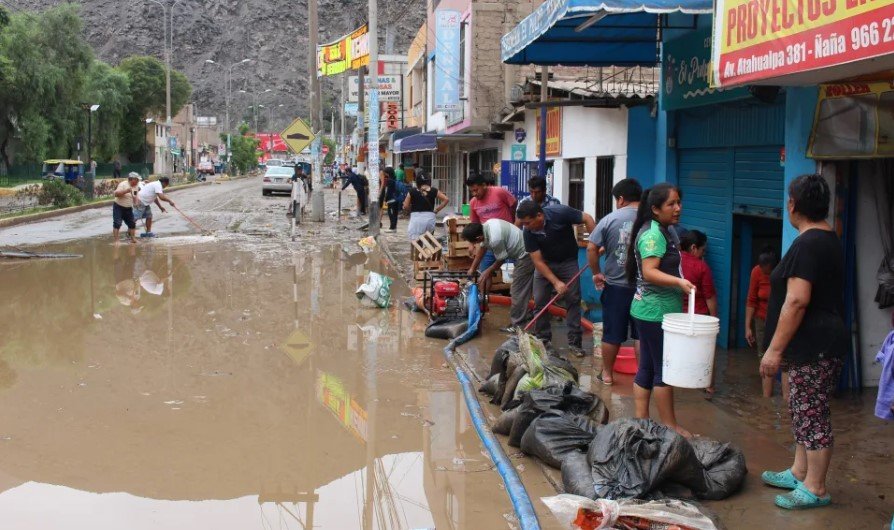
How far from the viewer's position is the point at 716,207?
29.9 ft

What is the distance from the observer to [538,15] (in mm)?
8711

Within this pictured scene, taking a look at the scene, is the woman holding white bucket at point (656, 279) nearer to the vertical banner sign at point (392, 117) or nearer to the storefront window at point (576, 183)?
the storefront window at point (576, 183)

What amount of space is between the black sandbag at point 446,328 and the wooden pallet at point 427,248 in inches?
101

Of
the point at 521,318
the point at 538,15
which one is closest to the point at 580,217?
the point at 521,318

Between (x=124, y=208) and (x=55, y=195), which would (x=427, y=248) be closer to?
(x=124, y=208)

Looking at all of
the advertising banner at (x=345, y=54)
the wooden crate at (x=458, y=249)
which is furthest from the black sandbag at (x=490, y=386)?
the advertising banner at (x=345, y=54)

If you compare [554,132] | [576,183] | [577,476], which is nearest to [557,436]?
[577,476]

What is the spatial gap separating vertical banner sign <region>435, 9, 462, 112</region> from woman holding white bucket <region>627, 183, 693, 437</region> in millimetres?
17334

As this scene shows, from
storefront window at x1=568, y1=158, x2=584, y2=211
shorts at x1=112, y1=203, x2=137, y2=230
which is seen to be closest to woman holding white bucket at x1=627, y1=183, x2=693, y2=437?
storefront window at x1=568, y1=158, x2=584, y2=211

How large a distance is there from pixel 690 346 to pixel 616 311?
6.06 ft

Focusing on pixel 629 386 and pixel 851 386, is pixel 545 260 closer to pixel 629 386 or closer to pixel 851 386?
pixel 629 386

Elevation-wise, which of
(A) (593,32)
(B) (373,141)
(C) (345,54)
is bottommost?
(B) (373,141)

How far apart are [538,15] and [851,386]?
4.34 metres

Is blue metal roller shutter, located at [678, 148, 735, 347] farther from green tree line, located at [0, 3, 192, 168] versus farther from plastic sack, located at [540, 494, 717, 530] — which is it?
green tree line, located at [0, 3, 192, 168]
